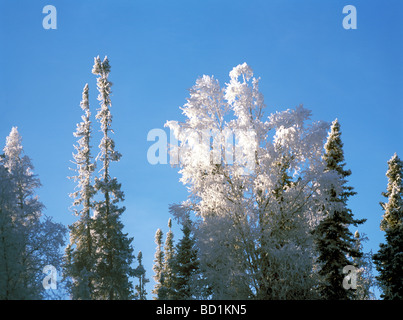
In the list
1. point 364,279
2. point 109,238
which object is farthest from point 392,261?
point 109,238

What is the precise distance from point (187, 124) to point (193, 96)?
4.69 ft

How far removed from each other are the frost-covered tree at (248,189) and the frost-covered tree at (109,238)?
11294 mm

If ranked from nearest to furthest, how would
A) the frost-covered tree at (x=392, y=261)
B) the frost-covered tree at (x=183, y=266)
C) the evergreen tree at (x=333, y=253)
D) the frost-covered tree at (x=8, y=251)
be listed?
the frost-covered tree at (x=8, y=251), the evergreen tree at (x=333, y=253), the frost-covered tree at (x=392, y=261), the frost-covered tree at (x=183, y=266)

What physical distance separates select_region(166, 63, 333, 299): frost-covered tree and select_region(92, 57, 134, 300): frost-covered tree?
11294 millimetres

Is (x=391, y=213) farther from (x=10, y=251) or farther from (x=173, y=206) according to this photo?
(x=10, y=251)

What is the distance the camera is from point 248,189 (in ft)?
56.9

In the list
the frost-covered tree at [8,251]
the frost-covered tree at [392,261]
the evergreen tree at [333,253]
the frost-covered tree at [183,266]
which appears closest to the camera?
the frost-covered tree at [8,251]

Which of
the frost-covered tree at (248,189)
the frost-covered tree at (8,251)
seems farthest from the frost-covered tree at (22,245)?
the frost-covered tree at (248,189)

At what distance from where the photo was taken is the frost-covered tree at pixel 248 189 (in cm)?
1620

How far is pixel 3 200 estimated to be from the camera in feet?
54.1

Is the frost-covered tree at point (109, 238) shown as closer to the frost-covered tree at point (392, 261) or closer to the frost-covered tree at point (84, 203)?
the frost-covered tree at point (84, 203)

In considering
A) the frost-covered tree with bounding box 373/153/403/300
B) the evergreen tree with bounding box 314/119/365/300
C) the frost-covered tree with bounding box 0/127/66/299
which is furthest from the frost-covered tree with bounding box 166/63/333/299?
the frost-covered tree with bounding box 373/153/403/300

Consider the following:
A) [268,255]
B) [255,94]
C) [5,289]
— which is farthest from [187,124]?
[5,289]
